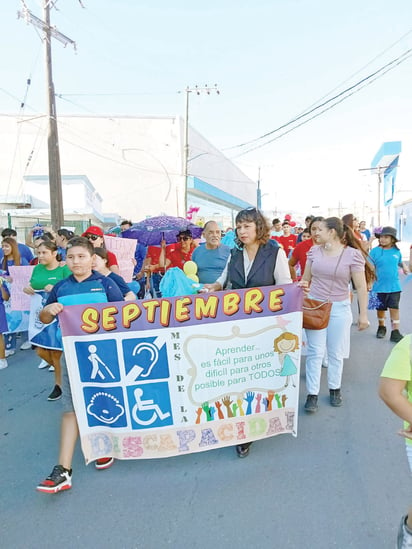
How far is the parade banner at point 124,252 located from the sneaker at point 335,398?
3716 millimetres

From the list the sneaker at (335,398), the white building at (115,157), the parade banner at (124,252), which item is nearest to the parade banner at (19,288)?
the parade banner at (124,252)

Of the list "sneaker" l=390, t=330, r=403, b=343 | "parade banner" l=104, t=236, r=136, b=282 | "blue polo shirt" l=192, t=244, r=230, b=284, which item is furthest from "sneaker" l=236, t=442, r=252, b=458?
"parade banner" l=104, t=236, r=136, b=282

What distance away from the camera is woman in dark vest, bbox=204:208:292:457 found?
2.89 m

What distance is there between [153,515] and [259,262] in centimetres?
185

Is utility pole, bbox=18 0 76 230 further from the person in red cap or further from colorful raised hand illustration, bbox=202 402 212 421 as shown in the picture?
colorful raised hand illustration, bbox=202 402 212 421

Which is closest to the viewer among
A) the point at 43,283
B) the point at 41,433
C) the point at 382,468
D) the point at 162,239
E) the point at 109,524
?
the point at 109,524

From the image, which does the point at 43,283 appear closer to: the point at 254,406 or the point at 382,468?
the point at 254,406

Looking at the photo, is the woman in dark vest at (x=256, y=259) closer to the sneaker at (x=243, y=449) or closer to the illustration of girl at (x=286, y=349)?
the sneaker at (x=243, y=449)

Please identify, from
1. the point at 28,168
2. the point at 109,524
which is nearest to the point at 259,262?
the point at 109,524

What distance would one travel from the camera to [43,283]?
13.2 feet

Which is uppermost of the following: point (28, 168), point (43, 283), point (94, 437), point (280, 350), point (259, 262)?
point (28, 168)

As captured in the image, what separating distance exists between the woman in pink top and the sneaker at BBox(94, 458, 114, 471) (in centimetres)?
182

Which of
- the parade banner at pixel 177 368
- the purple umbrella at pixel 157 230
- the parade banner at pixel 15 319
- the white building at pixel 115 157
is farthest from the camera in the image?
the white building at pixel 115 157

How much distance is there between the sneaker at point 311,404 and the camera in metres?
3.47
